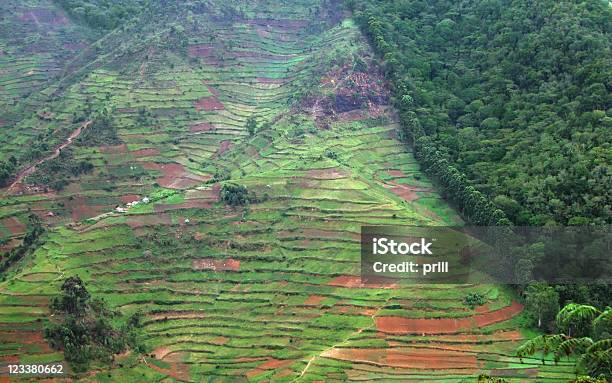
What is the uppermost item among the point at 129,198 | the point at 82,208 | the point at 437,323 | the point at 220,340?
the point at 129,198

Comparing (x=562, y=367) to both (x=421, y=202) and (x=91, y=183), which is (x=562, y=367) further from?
(x=91, y=183)

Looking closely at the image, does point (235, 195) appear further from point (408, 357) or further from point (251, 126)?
point (408, 357)

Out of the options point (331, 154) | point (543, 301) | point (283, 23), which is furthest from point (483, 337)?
point (283, 23)

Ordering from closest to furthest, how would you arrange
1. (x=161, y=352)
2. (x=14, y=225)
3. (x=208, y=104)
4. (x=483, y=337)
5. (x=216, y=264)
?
(x=483, y=337), (x=161, y=352), (x=216, y=264), (x=14, y=225), (x=208, y=104)

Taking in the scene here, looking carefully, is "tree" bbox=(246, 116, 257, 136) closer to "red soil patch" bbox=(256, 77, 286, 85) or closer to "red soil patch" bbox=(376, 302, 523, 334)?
"red soil patch" bbox=(256, 77, 286, 85)

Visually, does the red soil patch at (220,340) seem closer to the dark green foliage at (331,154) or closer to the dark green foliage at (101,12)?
the dark green foliage at (331,154)

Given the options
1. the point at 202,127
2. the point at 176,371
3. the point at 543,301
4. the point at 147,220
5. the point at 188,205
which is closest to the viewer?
the point at 543,301

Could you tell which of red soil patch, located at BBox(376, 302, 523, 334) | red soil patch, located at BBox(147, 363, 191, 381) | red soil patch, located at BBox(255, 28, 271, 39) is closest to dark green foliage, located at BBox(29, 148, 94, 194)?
red soil patch, located at BBox(147, 363, 191, 381)

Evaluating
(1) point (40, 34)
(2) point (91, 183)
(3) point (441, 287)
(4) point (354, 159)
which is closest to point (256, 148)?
(4) point (354, 159)
